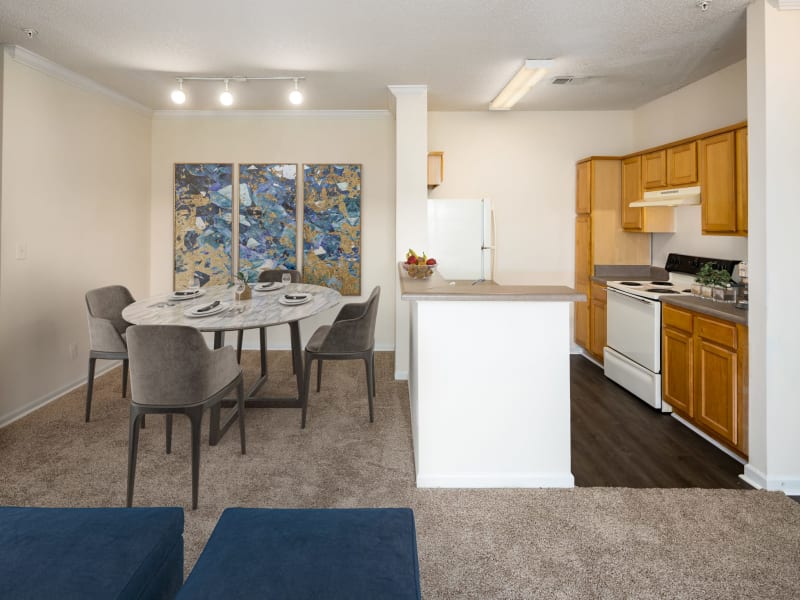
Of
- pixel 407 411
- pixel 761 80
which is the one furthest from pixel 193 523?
pixel 761 80

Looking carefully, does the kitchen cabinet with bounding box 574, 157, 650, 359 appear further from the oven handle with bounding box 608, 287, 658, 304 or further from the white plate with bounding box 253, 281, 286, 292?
the white plate with bounding box 253, 281, 286, 292

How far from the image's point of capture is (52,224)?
3803 mm

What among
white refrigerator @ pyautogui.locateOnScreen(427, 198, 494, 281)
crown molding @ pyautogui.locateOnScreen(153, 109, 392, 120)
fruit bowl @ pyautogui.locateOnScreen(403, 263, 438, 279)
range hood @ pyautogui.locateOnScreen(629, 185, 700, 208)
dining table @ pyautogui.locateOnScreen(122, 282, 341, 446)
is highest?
crown molding @ pyautogui.locateOnScreen(153, 109, 392, 120)

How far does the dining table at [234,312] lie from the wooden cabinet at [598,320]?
2582 mm

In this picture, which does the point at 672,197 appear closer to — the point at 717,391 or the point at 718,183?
the point at 718,183

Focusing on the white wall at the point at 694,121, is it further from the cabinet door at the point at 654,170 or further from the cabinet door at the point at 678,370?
the cabinet door at the point at 678,370

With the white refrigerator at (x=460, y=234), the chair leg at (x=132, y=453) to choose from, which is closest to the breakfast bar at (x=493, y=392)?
the chair leg at (x=132, y=453)

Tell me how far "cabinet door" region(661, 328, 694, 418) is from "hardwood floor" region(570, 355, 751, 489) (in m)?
0.17

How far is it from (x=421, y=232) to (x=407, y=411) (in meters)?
1.62

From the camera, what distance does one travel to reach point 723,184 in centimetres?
334

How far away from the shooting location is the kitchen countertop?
2784 millimetres

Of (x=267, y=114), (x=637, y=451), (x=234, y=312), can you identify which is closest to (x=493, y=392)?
(x=637, y=451)

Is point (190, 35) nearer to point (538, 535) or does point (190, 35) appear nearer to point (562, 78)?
point (562, 78)

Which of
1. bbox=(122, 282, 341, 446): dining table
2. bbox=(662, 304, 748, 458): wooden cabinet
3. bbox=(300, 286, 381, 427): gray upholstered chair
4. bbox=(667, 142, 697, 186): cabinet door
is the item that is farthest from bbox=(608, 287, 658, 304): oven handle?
bbox=(122, 282, 341, 446): dining table
